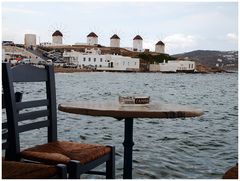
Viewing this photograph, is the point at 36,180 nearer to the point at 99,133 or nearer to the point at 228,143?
the point at 228,143

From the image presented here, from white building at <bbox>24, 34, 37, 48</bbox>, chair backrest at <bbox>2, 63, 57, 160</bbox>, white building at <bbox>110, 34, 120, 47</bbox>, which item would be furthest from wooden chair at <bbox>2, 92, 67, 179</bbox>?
white building at <bbox>110, 34, 120, 47</bbox>

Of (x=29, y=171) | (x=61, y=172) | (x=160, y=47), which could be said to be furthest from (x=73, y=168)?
(x=160, y=47)

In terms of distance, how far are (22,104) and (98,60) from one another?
91.2m

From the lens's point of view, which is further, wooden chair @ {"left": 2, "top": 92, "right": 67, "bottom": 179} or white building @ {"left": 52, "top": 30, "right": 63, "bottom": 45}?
white building @ {"left": 52, "top": 30, "right": 63, "bottom": 45}

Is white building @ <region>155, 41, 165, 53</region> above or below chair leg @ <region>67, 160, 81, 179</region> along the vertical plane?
above

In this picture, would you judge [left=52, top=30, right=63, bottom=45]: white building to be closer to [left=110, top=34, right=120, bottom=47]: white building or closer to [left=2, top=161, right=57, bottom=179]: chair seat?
[left=110, top=34, right=120, bottom=47]: white building

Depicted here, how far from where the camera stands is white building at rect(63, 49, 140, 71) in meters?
92.3

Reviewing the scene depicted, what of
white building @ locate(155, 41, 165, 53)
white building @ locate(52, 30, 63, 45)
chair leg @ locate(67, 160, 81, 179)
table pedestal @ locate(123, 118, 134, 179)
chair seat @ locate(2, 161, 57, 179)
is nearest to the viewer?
chair seat @ locate(2, 161, 57, 179)

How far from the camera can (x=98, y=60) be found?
93.2m

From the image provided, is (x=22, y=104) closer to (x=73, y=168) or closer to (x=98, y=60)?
(x=73, y=168)

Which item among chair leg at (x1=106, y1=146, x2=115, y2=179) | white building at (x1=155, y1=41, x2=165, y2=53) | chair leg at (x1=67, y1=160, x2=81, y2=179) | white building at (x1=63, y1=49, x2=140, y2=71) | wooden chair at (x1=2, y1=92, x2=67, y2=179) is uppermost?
white building at (x1=155, y1=41, x2=165, y2=53)

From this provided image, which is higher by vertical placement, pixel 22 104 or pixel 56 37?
pixel 56 37

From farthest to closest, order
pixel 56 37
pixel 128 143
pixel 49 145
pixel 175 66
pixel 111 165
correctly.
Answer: pixel 56 37
pixel 175 66
pixel 128 143
pixel 111 165
pixel 49 145

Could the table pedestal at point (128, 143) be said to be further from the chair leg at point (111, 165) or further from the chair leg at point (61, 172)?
the chair leg at point (61, 172)
